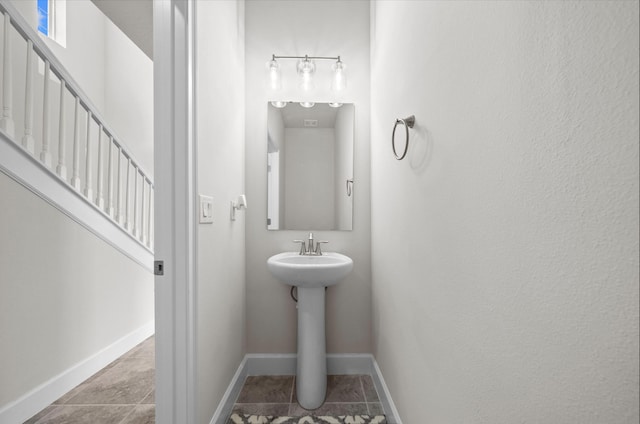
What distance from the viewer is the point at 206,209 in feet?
4.13

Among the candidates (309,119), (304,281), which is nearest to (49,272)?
(304,281)

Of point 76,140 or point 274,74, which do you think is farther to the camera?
point 76,140

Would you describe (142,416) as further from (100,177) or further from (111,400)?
(100,177)

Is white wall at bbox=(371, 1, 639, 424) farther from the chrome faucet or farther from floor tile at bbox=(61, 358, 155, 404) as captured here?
floor tile at bbox=(61, 358, 155, 404)

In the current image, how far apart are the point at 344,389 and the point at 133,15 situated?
109 inches

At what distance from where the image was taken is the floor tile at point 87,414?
5.05 ft

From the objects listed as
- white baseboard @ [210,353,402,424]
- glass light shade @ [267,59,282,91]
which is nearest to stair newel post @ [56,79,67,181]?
glass light shade @ [267,59,282,91]

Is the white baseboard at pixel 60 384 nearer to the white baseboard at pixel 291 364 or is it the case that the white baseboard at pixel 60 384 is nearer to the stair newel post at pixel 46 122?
the white baseboard at pixel 291 364

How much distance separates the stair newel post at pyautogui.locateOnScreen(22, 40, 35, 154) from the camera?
5.38 ft

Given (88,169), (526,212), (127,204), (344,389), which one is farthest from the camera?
(127,204)

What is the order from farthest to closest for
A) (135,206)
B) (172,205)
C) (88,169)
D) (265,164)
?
1. (135,206)
2. (88,169)
3. (265,164)
4. (172,205)

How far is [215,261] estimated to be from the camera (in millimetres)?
1394

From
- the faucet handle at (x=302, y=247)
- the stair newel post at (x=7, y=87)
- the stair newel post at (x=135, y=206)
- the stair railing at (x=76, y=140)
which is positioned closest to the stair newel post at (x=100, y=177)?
the stair railing at (x=76, y=140)

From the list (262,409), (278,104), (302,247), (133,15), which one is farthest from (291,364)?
(133,15)
